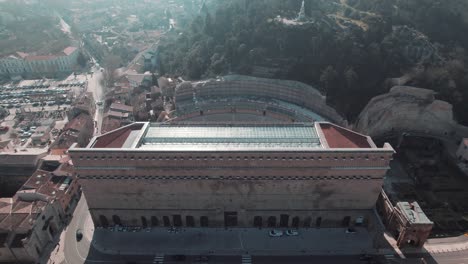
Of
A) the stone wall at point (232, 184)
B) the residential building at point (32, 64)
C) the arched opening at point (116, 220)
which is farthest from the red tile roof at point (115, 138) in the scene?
the residential building at point (32, 64)

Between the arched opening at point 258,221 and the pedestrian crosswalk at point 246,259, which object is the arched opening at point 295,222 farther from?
the pedestrian crosswalk at point 246,259

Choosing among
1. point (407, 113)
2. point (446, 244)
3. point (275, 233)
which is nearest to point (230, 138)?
point (275, 233)

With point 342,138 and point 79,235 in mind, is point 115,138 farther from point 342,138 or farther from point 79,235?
point 342,138

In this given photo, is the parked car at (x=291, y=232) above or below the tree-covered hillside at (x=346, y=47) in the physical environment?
below

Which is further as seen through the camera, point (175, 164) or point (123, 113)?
point (123, 113)

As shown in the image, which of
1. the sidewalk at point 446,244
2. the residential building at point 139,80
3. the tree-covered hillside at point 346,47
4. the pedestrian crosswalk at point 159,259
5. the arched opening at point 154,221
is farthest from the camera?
the residential building at point 139,80

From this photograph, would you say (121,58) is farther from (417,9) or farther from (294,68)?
(417,9)

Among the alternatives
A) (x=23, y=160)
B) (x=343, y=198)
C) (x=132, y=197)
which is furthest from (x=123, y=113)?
(x=343, y=198)
